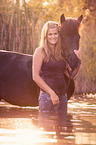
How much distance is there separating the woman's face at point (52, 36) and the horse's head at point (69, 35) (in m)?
0.72

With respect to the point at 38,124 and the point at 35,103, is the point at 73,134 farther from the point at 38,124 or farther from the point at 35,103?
the point at 35,103

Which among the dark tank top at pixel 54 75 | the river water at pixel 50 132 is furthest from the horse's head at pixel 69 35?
the river water at pixel 50 132

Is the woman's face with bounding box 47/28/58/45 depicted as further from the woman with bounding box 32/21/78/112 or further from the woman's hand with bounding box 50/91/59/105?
the woman's hand with bounding box 50/91/59/105

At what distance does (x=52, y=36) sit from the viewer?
456 centimetres

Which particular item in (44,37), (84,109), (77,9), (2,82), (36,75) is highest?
(77,9)

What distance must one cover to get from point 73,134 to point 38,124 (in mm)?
837

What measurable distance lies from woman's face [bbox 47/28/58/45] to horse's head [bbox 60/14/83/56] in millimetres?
717

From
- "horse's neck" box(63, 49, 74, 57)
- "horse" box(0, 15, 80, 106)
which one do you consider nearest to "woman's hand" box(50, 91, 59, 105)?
"horse's neck" box(63, 49, 74, 57)

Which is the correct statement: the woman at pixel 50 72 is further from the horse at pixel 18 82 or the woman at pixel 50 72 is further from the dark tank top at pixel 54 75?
the horse at pixel 18 82

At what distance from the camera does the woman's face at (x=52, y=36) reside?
4566 millimetres

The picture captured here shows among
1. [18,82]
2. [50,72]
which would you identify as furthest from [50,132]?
[18,82]

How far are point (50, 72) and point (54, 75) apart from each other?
2.4 inches

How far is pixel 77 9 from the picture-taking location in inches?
584

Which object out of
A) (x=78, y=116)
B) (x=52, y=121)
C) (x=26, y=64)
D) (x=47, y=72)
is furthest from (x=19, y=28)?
(x=47, y=72)
